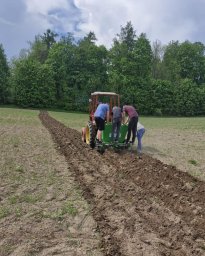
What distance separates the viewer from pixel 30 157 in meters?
12.2

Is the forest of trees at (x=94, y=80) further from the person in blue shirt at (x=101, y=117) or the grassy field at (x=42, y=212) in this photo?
the grassy field at (x=42, y=212)

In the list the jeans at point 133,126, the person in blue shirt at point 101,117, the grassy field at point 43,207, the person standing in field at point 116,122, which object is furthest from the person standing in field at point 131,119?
the grassy field at point 43,207

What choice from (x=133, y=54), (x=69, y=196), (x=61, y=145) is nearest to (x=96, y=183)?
(x=69, y=196)

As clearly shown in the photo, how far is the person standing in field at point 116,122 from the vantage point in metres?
13.4

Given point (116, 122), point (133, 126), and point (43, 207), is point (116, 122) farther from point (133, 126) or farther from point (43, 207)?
A: point (43, 207)

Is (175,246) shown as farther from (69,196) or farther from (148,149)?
(148,149)

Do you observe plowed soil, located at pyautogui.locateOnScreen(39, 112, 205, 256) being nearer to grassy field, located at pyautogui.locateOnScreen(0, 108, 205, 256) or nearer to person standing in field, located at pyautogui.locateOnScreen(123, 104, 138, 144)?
grassy field, located at pyautogui.locateOnScreen(0, 108, 205, 256)

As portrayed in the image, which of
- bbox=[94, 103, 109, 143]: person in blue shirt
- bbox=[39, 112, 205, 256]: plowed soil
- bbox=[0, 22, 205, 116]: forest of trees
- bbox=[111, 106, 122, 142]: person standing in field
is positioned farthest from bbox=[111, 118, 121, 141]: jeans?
bbox=[0, 22, 205, 116]: forest of trees

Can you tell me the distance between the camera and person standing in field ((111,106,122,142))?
44.1ft

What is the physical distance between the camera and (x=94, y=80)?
65.2 metres

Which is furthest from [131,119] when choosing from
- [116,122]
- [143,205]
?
[143,205]

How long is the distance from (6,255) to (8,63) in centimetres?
6911

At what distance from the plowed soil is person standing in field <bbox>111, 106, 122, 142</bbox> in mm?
1930

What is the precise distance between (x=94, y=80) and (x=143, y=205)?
58993 mm
